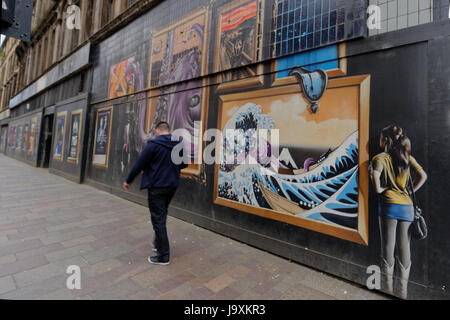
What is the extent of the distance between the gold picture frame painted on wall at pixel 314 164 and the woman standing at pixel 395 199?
0.18 m

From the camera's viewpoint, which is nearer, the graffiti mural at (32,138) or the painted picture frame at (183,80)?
the painted picture frame at (183,80)

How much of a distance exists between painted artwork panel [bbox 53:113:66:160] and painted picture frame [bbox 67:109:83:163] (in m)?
1.09

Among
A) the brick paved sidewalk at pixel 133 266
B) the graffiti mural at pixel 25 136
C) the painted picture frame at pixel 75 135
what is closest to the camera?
the brick paved sidewalk at pixel 133 266

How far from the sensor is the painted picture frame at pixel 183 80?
5023mm

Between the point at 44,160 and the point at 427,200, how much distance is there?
18.0 m

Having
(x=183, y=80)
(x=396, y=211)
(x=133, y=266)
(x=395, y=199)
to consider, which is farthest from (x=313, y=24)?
(x=133, y=266)

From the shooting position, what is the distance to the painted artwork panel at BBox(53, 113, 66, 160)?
11.1 metres

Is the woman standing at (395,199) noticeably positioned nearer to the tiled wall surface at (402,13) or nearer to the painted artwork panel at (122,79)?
the tiled wall surface at (402,13)

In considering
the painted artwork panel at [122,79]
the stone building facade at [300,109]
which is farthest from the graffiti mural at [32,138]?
the stone building facade at [300,109]

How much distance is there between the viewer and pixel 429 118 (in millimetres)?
2461

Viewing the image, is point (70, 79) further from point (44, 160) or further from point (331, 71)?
point (331, 71)

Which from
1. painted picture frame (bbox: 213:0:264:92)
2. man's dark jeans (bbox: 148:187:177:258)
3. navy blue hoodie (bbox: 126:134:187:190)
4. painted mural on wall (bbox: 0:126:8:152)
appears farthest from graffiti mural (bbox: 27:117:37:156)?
man's dark jeans (bbox: 148:187:177:258)
